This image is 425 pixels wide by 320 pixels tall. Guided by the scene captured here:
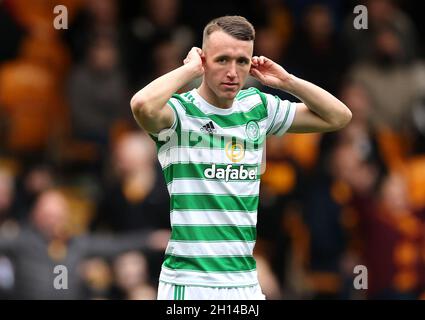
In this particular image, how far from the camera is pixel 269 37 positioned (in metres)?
14.5

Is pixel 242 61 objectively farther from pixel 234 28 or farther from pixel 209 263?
pixel 209 263

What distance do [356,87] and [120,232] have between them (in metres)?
3.34

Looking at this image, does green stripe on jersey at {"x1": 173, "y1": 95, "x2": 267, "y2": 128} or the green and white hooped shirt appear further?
green stripe on jersey at {"x1": 173, "y1": 95, "x2": 267, "y2": 128}

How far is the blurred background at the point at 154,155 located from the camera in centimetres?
1214

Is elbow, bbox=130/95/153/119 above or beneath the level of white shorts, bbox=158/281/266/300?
above

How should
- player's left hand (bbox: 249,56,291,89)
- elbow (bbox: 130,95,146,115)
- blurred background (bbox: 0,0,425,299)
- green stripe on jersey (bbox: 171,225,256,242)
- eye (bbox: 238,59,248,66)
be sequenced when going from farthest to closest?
blurred background (bbox: 0,0,425,299) → player's left hand (bbox: 249,56,291,89) → eye (bbox: 238,59,248,66) → green stripe on jersey (bbox: 171,225,256,242) → elbow (bbox: 130,95,146,115)

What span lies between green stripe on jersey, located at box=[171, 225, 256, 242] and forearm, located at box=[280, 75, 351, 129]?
97 centimetres

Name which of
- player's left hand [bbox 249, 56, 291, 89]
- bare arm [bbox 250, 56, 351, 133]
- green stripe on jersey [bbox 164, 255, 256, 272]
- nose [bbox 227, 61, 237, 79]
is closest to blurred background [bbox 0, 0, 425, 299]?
bare arm [bbox 250, 56, 351, 133]

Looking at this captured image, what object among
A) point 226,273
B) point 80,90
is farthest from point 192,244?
point 80,90

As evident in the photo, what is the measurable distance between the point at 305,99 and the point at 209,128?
713 mm

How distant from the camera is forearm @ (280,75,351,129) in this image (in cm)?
845

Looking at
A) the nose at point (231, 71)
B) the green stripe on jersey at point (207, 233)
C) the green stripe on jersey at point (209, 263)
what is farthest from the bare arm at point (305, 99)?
the green stripe on jersey at point (209, 263)

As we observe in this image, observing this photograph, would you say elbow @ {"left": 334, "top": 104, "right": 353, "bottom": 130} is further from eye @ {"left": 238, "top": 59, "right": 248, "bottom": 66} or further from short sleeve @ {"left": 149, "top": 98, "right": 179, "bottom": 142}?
short sleeve @ {"left": 149, "top": 98, "right": 179, "bottom": 142}

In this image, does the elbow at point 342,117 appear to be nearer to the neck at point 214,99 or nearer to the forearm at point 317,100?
the forearm at point 317,100
